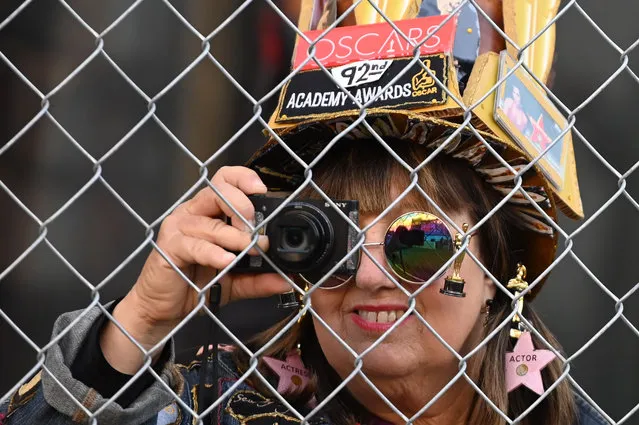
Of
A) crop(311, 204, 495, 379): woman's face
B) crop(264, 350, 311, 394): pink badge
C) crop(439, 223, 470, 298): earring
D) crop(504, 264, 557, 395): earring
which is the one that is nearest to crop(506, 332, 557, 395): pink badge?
crop(504, 264, 557, 395): earring

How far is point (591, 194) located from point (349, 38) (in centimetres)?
224

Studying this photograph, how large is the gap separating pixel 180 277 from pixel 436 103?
1.67 ft

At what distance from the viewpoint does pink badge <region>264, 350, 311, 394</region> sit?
1.82 metres

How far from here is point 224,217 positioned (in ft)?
5.03

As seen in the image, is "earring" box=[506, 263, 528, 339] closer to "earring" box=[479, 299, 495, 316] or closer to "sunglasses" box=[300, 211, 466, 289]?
"earring" box=[479, 299, 495, 316]

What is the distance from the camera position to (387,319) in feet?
5.55

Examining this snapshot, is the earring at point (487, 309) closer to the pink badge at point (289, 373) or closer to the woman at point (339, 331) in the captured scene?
the woman at point (339, 331)

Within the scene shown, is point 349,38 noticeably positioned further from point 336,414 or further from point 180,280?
point 336,414

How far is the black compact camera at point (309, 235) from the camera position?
132 cm

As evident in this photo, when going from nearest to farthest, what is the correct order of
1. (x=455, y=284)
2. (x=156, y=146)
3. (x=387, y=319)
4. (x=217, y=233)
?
(x=217, y=233) < (x=455, y=284) < (x=387, y=319) < (x=156, y=146)

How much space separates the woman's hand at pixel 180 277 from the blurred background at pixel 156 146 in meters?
1.32

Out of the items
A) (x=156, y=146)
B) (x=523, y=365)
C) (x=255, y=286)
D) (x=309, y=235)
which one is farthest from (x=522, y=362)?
(x=156, y=146)

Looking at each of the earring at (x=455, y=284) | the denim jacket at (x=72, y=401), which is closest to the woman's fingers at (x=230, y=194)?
the denim jacket at (x=72, y=401)

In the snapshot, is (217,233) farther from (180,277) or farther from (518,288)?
(518,288)
